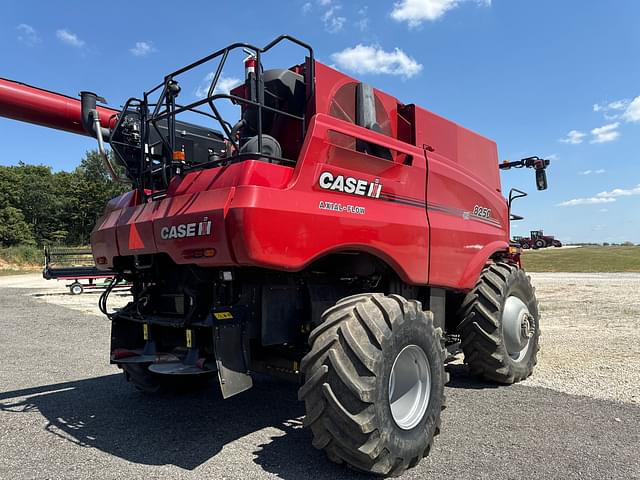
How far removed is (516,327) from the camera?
6059mm

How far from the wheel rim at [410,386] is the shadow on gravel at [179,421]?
0.62m

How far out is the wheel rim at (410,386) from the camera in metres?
3.90

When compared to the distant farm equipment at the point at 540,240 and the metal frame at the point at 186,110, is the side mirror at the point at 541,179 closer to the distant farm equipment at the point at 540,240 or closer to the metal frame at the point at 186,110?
the metal frame at the point at 186,110

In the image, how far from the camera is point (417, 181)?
4832 millimetres

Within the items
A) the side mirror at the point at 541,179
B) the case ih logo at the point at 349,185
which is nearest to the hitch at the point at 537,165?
the side mirror at the point at 541,179

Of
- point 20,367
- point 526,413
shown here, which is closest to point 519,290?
point 526,413

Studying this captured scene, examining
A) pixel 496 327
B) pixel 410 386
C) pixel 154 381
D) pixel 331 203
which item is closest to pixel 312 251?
pixel 331 203

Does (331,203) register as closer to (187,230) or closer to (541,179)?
(187,230)

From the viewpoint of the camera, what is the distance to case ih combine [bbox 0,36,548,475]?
3490 millimetres

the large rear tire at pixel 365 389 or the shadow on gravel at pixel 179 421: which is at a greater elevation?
the large rear tire at pixel 365 389

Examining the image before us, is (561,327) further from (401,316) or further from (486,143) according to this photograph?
(401,316)

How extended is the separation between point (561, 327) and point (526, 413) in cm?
616

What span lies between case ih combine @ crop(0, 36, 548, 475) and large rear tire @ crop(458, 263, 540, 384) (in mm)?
17

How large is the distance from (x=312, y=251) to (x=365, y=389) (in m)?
1.04
